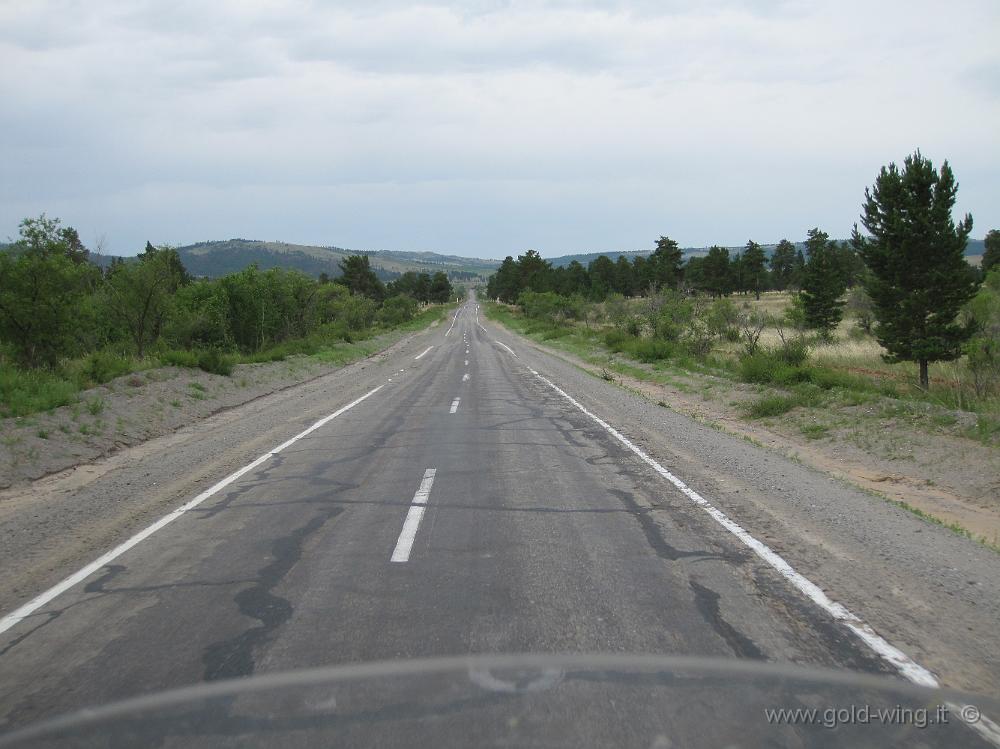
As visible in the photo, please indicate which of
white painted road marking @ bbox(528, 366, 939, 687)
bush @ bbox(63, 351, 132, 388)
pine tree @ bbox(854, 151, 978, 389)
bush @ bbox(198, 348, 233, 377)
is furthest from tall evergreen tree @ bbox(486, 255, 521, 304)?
white painted road marking @ bbox(528, 366, 939, 687)

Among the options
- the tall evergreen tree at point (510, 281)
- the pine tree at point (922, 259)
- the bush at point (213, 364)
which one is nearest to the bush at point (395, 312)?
the tall evergreen tree at point (510, 281)

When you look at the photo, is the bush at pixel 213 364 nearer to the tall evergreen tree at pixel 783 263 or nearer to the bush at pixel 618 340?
the bush at pixel 618 340

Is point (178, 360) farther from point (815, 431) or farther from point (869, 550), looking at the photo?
point (869, 550)

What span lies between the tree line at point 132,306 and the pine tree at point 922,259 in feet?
83.2

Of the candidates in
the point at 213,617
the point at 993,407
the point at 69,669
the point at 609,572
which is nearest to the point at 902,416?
the point at 993,407

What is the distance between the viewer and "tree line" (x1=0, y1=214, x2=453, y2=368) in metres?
17.6

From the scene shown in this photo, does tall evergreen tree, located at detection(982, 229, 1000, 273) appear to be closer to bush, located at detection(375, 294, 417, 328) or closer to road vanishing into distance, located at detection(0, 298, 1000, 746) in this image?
bush, located at detection(375, 294, 417, 328)

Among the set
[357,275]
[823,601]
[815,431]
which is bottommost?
[815,431]

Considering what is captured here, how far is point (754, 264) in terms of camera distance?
9612 cm

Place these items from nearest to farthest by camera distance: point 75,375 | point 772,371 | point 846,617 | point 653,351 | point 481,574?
1. point 846,617
2. point 481,574
3. point 75,375
4. point 772,371
5. point 653,351

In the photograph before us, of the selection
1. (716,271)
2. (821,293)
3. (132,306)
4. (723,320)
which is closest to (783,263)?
(716,271)

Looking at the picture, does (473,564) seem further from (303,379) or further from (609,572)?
(303,379)

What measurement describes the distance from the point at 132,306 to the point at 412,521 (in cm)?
2177

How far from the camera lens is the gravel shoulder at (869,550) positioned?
160 inches
